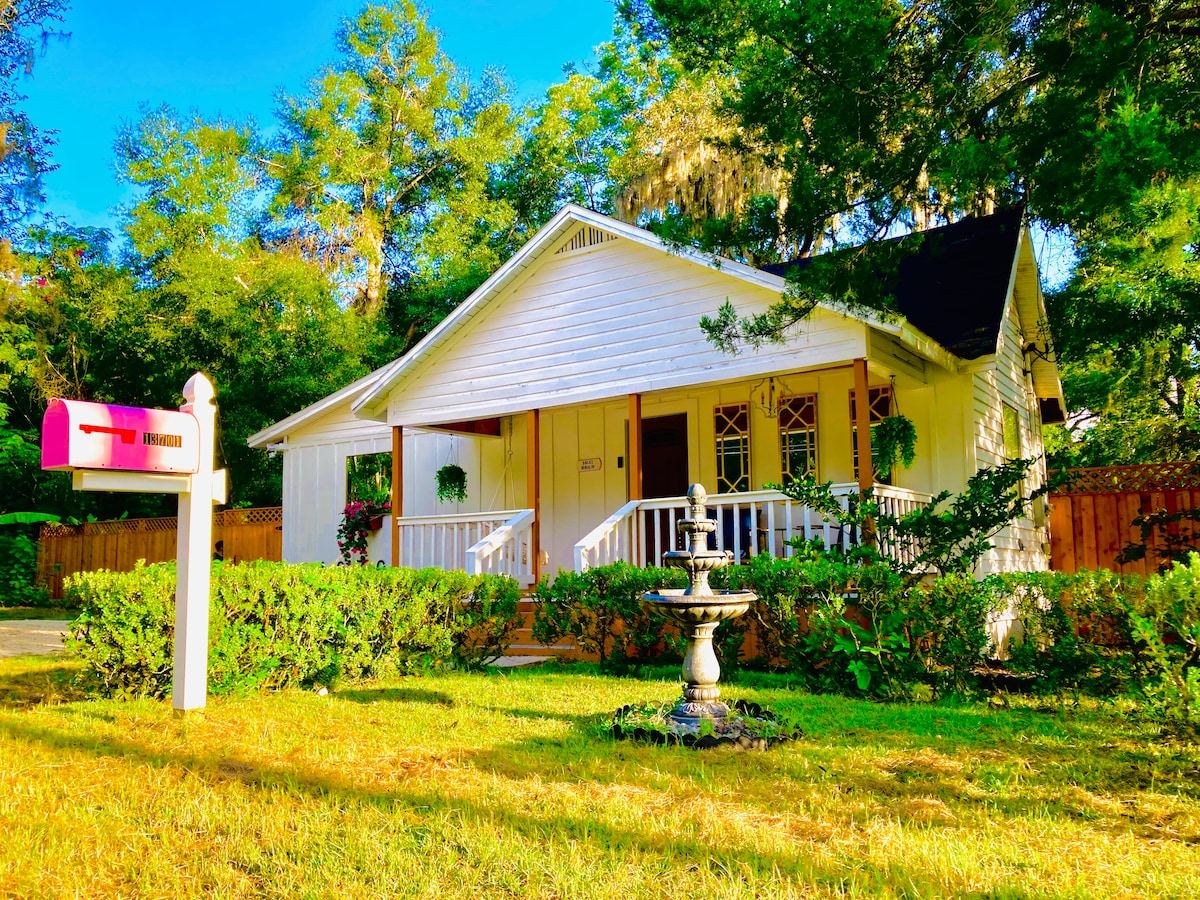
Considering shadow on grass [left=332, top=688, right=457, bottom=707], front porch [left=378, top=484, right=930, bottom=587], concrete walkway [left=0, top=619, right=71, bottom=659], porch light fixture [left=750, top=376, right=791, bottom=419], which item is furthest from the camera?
porch light fixture [left=750, top=376, right=791, bottom=419]

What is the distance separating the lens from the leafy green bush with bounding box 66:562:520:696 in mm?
6668

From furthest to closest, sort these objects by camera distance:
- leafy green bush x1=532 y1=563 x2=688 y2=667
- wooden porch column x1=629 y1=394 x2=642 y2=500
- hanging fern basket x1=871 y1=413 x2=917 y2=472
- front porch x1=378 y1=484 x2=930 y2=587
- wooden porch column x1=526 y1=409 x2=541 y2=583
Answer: wooden porch column x1=526 y1=409 x2=541 y2=583 → wooden porch column x1=629 y1=394 x2=642 y2=500 → hanging fern basket x1=871 y1=413 x2=917 y2=472 → front porch x1=378 y1=484 x2=930 y2=587 → leafy green bush x1=532 y1=563 x2=688 y2=667

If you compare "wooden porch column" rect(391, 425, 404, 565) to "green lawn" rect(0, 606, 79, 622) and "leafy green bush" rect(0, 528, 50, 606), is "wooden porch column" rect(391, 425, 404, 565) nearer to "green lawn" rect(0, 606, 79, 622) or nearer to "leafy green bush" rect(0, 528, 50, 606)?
"green lawn" rect(0, 606, 79, 622)

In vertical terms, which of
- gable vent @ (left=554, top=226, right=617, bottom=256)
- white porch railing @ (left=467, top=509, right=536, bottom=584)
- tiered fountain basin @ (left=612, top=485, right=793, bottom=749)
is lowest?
tiered fountain basin @ (left=612, top=485, right=793, bottom=749)

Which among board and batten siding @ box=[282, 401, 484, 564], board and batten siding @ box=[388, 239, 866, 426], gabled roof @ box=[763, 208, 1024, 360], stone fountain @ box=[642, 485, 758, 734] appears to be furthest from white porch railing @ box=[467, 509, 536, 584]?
stone fountain @ box=[642, 485, 758, 734]

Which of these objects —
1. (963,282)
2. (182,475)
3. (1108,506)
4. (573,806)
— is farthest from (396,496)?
(1108,506)

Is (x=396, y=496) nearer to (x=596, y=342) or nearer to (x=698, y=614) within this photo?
(x=596, y=342)

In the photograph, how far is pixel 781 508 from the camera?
1144 cm

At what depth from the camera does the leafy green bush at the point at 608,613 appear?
8500 mm

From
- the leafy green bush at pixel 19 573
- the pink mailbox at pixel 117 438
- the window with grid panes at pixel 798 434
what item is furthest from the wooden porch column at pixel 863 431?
the leafy green bush at pixel 19 573

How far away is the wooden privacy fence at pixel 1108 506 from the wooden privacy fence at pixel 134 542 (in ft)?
47.9

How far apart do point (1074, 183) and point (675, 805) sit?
5379 millimetres

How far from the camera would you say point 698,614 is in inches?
220

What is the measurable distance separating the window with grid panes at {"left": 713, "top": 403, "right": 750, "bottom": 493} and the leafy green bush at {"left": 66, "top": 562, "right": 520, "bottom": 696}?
14.4 feet
